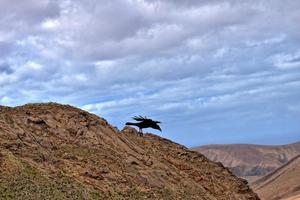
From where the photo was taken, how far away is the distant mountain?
12796 centimetres

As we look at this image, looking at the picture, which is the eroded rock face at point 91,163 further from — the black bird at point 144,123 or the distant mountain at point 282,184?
the distant mountain at point 282,184

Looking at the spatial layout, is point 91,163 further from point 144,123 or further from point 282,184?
point 282,184

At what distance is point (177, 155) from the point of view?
124ft

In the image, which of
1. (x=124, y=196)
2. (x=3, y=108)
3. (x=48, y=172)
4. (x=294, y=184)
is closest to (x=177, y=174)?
(x=124, y=196)

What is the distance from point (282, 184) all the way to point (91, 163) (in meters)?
116

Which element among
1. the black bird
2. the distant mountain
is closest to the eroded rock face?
the black bird

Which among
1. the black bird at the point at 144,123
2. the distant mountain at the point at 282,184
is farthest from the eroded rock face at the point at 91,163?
the distant mountain at the point at 282,184

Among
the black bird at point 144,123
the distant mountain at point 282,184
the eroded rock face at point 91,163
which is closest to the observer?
the eroded rock face at point 91,163

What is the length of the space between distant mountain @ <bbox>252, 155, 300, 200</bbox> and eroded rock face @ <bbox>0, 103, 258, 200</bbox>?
86385 millimetres

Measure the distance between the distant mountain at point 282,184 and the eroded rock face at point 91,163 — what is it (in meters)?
86.4

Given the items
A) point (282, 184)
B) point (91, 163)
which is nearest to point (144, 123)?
point (91, 163)

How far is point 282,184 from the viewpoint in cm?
13925

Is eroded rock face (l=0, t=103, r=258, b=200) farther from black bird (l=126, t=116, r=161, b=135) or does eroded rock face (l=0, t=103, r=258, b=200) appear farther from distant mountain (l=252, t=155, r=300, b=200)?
distant mountain (l=252, t=155, r=300, b=200)

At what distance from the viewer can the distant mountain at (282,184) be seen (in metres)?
128
